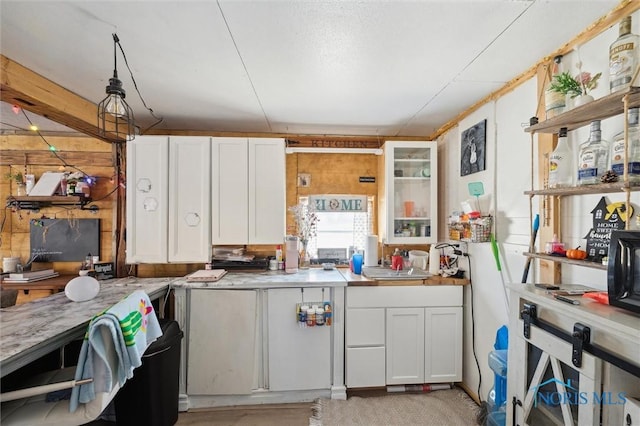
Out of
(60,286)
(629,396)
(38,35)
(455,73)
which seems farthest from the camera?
(60,286)

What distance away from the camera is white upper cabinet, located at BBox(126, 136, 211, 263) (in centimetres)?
243

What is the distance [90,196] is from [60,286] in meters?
0.88

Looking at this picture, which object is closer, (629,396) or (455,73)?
(629,396)

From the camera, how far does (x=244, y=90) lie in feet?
6.45

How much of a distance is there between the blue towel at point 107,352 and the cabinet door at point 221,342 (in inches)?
30.0

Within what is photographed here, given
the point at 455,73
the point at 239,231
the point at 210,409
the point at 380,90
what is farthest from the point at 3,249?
the point at 455,73

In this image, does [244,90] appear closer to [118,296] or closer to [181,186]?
[181,186]

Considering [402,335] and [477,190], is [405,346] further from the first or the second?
[477,190]

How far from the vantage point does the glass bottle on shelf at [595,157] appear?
1.14m

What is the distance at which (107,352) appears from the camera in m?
1.25

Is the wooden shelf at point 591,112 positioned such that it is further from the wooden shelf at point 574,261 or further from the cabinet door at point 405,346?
the cabinet door at point 405,346

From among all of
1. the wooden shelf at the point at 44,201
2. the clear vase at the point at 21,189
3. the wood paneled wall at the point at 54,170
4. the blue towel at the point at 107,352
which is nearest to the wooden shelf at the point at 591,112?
the blue towel at the point at 107,352

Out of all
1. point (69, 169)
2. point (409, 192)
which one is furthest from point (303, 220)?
point (69, 169)

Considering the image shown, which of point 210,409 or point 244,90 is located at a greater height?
point 244,90
